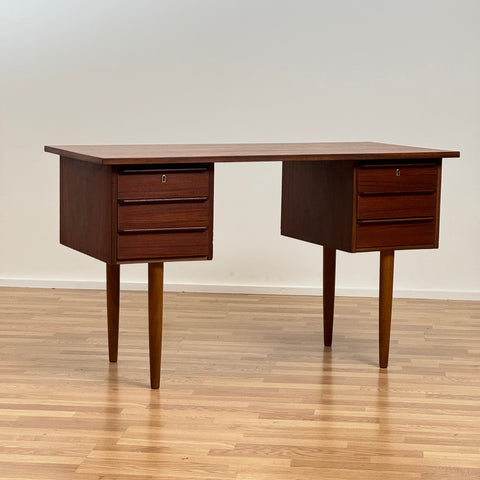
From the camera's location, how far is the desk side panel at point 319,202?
345 cm

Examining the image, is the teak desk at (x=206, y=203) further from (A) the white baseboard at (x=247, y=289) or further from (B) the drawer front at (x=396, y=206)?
(A) the white baseboard at (x=247, y=289)

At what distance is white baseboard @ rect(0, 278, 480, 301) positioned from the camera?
5027 mm

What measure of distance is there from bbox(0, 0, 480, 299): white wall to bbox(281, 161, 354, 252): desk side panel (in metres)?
1.14

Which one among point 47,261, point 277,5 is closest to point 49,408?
point 47,261

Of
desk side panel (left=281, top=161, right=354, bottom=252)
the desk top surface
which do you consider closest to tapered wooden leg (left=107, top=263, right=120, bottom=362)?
the desk top surface

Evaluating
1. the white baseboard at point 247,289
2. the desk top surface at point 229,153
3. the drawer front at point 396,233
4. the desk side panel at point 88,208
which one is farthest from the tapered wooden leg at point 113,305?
the white baseboard at point 247,289

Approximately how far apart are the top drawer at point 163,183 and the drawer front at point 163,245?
0.40ft

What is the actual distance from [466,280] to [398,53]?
1166 mm

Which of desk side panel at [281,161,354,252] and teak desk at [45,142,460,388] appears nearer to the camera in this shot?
teak desk at [45,142,460,388]

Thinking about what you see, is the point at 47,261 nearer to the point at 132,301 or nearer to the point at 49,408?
the point at 132,301

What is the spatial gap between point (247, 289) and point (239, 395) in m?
1.82

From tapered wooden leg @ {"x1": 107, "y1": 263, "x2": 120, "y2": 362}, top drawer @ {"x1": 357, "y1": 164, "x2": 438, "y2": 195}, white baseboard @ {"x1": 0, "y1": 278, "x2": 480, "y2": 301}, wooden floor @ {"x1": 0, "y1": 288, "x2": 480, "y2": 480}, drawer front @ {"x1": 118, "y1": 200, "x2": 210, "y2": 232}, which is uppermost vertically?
top drawer @ {"x1": 357, "y1": 164, "x2": 438, "y2": 195}

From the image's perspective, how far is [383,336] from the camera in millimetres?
3605

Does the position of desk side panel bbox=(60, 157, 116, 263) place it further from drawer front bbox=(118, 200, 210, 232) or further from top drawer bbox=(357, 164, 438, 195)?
top drawer bbox=(357, 164, 438, 195)
